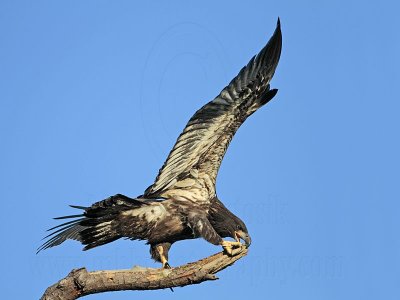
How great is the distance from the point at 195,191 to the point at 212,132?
890 millimetres

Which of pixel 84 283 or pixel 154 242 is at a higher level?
pixel 154 242

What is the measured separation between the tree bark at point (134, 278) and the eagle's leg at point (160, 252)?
956 millimetres

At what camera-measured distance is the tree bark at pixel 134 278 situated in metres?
8.02

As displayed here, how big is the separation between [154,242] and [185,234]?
0.43 meters

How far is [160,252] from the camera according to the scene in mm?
9367

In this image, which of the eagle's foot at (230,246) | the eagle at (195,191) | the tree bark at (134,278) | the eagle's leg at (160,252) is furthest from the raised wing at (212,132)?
the tree bark at (134,278)

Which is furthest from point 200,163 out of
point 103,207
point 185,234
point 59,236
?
point 59,236

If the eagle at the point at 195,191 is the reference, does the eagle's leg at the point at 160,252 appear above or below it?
below

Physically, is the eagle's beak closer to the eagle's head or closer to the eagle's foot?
the eagle's head

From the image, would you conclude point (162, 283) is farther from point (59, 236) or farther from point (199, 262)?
point (59, 236)

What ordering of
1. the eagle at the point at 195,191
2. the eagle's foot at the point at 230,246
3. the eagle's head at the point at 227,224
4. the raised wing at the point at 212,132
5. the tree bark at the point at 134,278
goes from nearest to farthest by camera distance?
the tree bark at the point at 134,278 → the eagle's foot at the point at 230,246 → the eagle at the point at 195,191 → the eagle's head at the point at 227,224 → the raised wing at the point at 212,132

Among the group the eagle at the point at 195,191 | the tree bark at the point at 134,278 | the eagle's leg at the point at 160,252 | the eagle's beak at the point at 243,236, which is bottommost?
the tree bark at the point at 134,278

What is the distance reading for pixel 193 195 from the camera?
983 centimetres

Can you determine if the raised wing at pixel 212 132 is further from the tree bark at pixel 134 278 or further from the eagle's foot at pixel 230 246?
the tree bark at pixel 134 278
